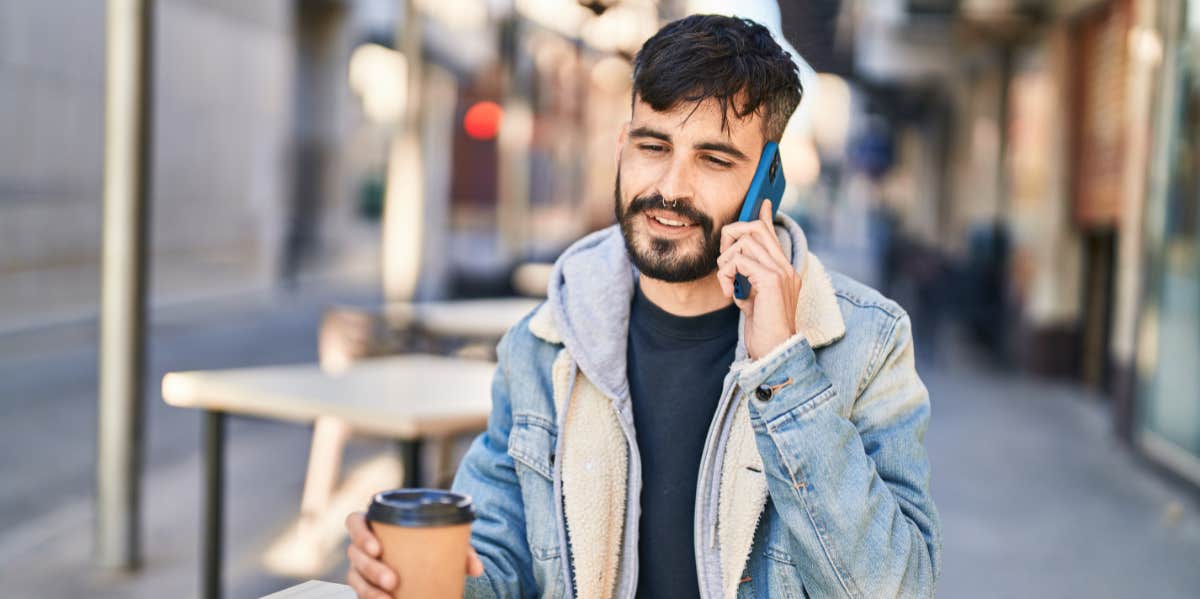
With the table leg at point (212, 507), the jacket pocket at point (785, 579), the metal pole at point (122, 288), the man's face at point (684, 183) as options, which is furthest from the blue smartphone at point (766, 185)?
the metal pole at point (122, 288)

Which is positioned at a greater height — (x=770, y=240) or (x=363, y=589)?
(x=770, y=240)

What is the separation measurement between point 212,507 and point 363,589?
2.56 meters

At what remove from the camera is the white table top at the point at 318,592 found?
5.86 ft

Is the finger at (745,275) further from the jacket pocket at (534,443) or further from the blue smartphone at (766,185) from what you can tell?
the jacket pocket at (534,443)

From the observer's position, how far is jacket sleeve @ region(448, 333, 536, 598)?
207 centimetres

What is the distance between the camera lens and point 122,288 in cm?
484

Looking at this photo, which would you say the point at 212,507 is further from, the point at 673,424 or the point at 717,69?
the point at 717,69

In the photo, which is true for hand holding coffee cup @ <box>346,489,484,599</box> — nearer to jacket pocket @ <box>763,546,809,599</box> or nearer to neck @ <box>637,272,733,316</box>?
jacket pocket @ <box>763,546,809,599</box>

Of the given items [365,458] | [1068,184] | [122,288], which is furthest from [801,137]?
[122,288]

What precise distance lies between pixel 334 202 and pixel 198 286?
A: 11006 millimetres

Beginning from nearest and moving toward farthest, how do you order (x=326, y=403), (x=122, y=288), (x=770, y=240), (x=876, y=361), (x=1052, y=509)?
1. (x=770, y=240)
2. (x=876, y=361)
3. (x=326, y=403)
4. (x=122, y=288)
5. (x=1052, y=509)

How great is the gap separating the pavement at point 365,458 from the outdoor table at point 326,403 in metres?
0.77

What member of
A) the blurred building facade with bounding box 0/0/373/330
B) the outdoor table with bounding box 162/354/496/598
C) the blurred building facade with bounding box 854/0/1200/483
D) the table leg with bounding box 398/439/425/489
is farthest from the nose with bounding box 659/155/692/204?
the blurred building facade with bounding box 854/0/1200/483

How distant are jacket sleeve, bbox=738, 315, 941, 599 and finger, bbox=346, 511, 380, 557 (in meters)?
0.59
